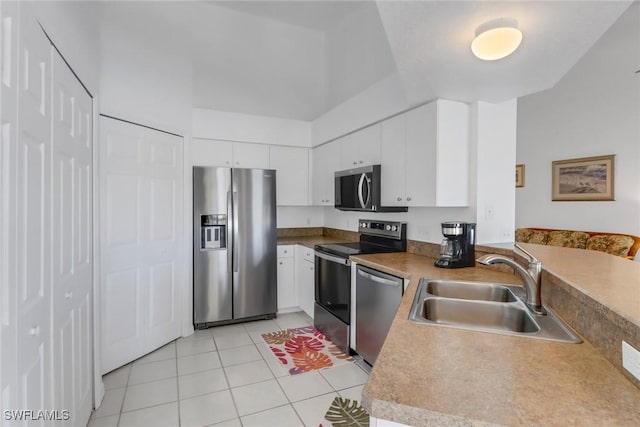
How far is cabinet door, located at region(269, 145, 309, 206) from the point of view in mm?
4246

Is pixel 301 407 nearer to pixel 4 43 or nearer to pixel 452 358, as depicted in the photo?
pixel 452 358

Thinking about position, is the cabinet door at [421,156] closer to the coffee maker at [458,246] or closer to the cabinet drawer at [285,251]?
the coffee maker at [458,246]

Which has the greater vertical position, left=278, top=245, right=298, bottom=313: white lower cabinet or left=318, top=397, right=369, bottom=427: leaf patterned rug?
left=278, top=245, right=298, bottom=313: white lower cabinet

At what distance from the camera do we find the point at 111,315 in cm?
266

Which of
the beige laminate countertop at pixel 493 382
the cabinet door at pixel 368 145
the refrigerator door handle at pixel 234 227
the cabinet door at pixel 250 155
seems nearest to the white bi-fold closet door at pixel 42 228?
the beige laminate countertop at pixel 493 382

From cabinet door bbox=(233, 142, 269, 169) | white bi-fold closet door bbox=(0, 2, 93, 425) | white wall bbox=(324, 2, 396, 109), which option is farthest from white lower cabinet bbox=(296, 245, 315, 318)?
white bi-fold closet door bbox=(0, 2, 93, 425)

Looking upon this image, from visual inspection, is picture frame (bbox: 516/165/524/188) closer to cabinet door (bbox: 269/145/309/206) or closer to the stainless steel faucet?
cabinet door (bbox: 269/145/309/206)

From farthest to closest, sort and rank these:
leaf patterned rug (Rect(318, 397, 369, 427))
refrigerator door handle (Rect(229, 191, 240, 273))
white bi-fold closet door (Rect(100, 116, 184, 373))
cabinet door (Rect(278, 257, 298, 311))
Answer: cabinet door (Rect(278, 257, 298, 311))
refrigerator door handle (Rect(229, 191, 240, 273))
white bi-fold closet door (Rect(100, 116, 184, 373))
leaf patterned rug (Rect(318, 397, 369, 427))

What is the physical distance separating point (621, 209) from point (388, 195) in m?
4.01

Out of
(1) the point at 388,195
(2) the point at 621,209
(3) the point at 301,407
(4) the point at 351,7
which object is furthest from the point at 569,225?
(3) the point at 301,407

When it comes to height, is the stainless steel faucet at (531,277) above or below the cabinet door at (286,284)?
above

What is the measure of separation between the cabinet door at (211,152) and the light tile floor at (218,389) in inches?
78.4

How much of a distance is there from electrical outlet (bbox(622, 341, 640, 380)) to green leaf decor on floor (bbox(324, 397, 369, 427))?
1.56 meters

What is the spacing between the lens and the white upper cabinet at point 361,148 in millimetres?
3119
